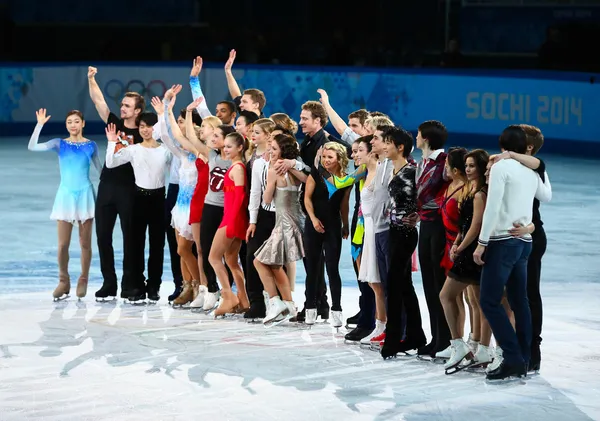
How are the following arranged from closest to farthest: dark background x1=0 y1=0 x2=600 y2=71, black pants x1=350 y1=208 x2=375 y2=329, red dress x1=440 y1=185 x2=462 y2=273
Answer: red dress x1=440 y1=185 x2=462 y2=273 < black pants x1=350 y1=208 x2=375 y2=329 < dark background x1=0 y1=0 x2=600 y2=71

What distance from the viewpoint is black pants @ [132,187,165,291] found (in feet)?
31.0

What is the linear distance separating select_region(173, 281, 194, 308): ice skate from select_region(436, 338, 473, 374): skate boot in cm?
268

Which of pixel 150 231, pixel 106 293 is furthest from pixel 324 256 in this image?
pixel 106 293

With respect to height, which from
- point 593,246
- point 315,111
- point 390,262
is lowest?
point 593,246

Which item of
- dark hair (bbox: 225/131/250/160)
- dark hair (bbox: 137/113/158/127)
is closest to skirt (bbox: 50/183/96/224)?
dark hair (bbox: 137/113/158/127)

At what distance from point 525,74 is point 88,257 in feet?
39.5

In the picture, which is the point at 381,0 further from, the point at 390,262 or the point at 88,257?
the point at 390,262

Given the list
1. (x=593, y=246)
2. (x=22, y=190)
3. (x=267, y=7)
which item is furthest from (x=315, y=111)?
(x=267, y=7)

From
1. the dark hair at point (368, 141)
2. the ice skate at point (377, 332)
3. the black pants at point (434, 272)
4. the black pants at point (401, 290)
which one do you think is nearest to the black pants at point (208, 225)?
the dark hair at point (368, 141)

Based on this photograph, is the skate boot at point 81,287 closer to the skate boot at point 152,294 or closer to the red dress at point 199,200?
the skate boot at point 152,294

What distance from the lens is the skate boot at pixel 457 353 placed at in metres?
7.38

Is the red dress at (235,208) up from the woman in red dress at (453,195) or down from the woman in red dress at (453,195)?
down

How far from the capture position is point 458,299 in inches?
293

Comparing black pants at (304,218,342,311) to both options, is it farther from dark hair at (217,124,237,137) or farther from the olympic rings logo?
the olympic rings logo
